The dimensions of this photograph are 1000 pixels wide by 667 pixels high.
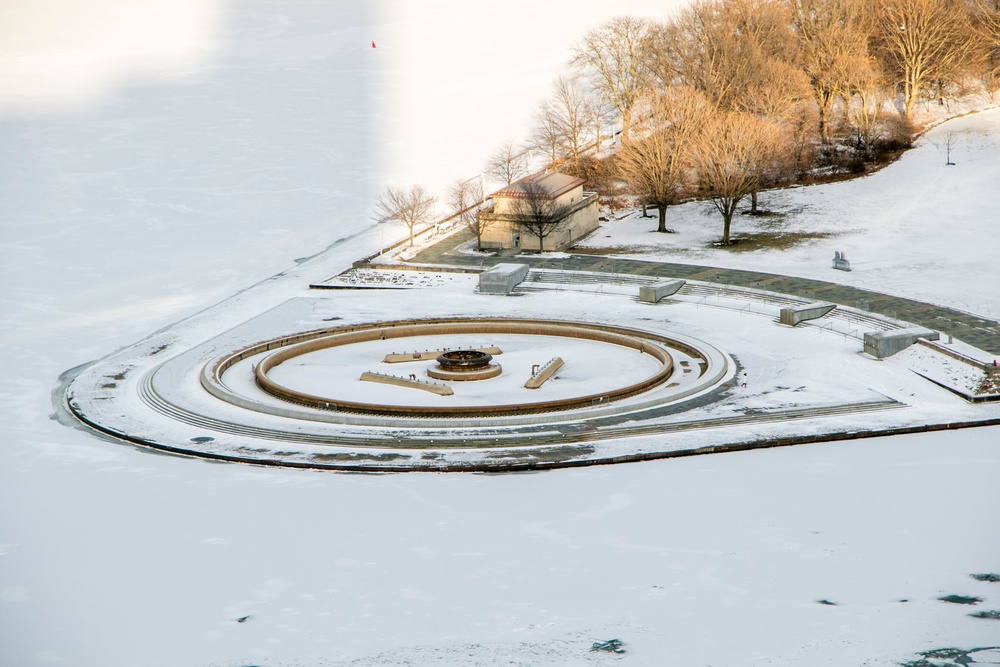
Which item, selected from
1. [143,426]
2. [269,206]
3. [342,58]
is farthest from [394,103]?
[143,426]

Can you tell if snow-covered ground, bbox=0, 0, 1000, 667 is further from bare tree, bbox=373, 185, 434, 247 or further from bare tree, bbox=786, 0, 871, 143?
bare tree, bbox=786, 0, 871, 143

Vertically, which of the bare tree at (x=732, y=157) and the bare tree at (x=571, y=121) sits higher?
the bare tree at (x=571, y=121)

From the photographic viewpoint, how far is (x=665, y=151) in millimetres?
67250

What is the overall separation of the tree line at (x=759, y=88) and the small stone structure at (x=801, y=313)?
17.3 m

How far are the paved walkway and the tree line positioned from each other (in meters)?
4.60

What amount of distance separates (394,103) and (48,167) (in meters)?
30.5

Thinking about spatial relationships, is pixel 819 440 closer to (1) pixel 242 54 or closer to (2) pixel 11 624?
(2) pixel 11 624

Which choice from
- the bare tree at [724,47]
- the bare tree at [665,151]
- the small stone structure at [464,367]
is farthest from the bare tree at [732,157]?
the small stone structure at [464,367]

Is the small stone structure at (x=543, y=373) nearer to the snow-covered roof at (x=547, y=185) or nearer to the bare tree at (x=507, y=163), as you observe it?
the snow-covered roof at (x=547, y=185)

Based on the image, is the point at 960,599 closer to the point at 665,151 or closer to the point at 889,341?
the point at 889,341

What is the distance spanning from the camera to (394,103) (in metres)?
107

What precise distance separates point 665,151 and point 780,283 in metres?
14.9

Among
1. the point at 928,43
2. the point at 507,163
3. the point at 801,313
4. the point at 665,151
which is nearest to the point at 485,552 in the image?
the point at 801,313

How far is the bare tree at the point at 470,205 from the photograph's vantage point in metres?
63.9
